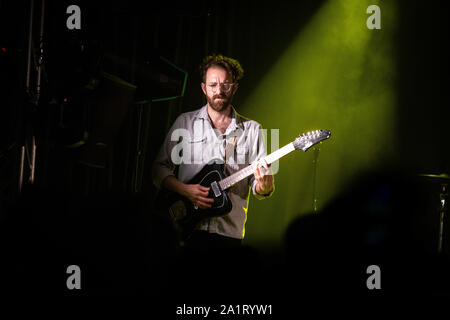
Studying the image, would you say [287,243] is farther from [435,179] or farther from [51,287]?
[51,287]

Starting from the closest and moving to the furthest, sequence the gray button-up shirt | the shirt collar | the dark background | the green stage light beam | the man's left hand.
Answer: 1. the dark background
2. the man's left hand
3. the gray button-up shirt
4. the shirt collar
5. the green stage light beam

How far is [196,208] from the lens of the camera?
251cm

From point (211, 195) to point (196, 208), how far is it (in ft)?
0.43

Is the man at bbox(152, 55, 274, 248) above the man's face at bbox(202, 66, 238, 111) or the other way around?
the other way around

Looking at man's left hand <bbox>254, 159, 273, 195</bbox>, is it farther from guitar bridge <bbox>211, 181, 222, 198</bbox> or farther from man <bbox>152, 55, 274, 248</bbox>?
guitar bridge <bbox>211, 181, 222, 198</bbox>

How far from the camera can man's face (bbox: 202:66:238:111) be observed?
2715 mm

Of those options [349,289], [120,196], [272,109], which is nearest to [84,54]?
[120,196]

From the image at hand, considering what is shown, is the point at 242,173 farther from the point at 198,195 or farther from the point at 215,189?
the point at 198,195

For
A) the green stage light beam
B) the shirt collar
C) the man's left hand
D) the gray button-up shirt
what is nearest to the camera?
the man's left hand

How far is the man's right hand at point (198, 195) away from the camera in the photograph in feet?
8.18

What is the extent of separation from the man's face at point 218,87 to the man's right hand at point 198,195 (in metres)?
0.63

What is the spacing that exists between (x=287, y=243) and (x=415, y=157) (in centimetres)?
148

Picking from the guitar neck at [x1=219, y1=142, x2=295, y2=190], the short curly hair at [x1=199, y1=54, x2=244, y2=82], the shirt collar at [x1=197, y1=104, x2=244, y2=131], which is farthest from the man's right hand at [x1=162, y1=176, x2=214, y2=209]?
the short curly hair at [x1=199, y1=54, x2=244, y2=82]

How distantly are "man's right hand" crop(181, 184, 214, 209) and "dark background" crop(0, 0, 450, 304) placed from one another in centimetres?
47
